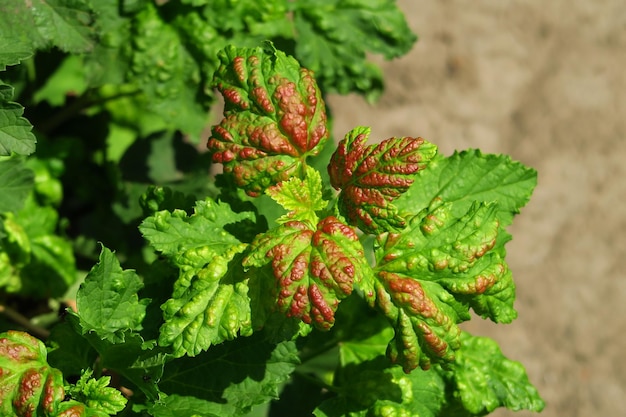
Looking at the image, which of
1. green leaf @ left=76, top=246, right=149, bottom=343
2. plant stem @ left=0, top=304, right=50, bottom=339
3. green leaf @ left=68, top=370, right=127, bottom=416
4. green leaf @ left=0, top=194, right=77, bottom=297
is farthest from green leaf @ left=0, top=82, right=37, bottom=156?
plant stem @ left=0, top=304, right=50, bottom=339

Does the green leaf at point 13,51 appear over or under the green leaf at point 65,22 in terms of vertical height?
under

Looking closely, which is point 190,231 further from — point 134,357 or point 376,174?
point 376,174

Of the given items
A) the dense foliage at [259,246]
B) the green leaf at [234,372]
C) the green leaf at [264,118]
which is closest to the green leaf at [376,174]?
the dense foliage at [259,246]

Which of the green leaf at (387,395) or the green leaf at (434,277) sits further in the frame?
the green leaf at (387,395)

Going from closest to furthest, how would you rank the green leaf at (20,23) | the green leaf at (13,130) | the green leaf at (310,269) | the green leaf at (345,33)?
the green leaf at (310,269) < the green leaf at (13,130) < the green leaf at (20,23) < the green leaf at (345,33)

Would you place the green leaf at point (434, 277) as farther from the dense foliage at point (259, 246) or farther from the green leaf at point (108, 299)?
the green leaf at point (108, 299)

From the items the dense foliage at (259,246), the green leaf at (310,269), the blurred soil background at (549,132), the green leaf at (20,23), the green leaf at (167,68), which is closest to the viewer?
the green leaf at (310,269)

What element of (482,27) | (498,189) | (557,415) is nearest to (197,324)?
(498,189)

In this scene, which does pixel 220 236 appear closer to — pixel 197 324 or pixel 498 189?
pixel 197 324
